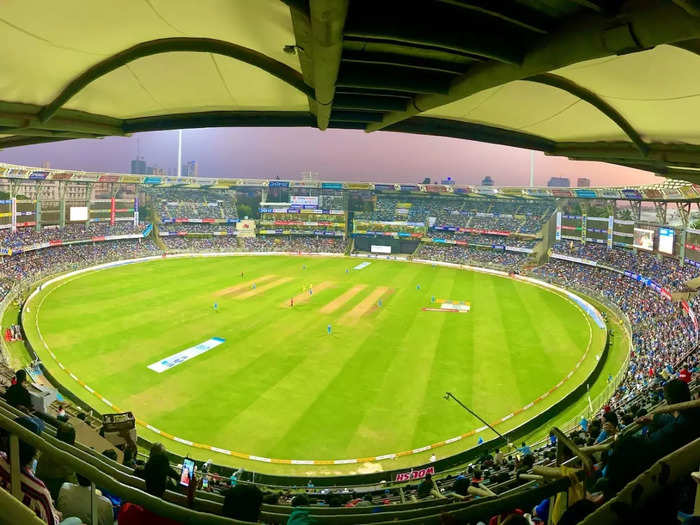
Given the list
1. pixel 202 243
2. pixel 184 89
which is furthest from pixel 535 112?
pixel 202 243

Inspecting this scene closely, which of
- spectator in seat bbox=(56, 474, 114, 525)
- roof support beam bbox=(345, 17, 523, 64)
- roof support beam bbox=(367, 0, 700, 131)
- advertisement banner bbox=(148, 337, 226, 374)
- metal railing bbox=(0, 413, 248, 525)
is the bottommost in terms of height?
advertisement banner bbox=(148, 337, 226, 374)

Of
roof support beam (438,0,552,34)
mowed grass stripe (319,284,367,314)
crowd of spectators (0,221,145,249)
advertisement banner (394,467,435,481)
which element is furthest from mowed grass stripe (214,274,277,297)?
roof support beam (438,0,552,34)

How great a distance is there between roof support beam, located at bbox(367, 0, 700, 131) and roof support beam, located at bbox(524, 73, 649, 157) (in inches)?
62.5

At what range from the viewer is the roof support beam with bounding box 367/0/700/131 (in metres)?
3.14

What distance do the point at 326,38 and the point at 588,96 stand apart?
15.4 feet

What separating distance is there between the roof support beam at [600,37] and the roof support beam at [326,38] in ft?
5.66

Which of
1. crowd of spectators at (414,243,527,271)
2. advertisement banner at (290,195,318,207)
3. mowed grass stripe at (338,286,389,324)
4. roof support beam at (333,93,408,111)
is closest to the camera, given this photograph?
roof support beam at (333,93,408,111)

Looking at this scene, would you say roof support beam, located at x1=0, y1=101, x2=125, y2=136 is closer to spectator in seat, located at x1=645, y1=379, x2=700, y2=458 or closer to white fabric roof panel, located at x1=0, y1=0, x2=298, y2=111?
white fabric roof panel, located at x1=0, y1=0, x2=298, y2=111

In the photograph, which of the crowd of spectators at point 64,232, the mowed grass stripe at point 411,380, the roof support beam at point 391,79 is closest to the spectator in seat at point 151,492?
the roof support beam at point 391,79

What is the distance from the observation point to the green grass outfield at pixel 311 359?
19.0 m

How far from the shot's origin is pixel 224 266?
60.2m

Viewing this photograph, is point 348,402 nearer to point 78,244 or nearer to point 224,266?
point 224,266

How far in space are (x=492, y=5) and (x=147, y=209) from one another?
81800mm

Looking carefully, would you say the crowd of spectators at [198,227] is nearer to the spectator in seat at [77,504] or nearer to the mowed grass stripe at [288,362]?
the mowed grass stripe at [288,362]
